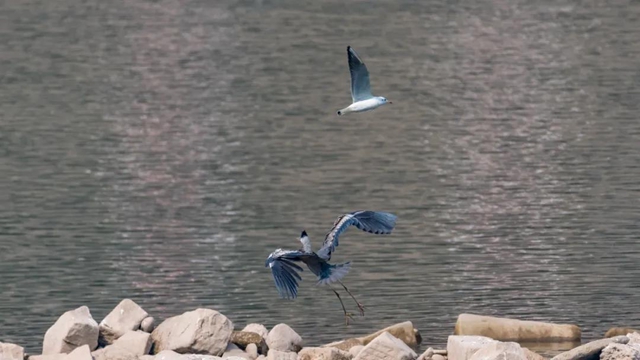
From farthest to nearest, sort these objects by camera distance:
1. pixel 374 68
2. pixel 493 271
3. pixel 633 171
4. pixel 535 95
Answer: pixel 374 68
pixel 535 95
pixel 633 171
pixel 493 271

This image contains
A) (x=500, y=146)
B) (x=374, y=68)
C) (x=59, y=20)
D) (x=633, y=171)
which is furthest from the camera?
(x=59, y=20)

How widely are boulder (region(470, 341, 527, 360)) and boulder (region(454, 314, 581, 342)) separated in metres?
3.89

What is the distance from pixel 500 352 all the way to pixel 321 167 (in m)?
24.9

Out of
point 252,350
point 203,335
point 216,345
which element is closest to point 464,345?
point 252,350

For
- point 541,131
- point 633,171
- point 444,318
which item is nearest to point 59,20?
point 541,131

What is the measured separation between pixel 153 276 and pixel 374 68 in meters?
37.9

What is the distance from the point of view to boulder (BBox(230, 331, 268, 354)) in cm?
2675

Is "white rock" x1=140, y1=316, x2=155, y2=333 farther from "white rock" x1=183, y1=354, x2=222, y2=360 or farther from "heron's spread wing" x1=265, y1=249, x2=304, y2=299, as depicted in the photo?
"heron's spread wing" x1=265, y1=249, x2=304, y2=299

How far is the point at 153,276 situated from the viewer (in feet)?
117

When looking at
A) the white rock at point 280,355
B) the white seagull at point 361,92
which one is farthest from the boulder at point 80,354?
the white seagull at point 361,92

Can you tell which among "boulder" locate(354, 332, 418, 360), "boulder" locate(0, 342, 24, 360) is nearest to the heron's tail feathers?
"boulder" locate(354, 332, 418, 360)

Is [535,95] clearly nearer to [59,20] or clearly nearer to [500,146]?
[500,146]

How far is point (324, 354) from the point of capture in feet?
85.7

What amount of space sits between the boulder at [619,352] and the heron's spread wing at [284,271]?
4.49 meters
